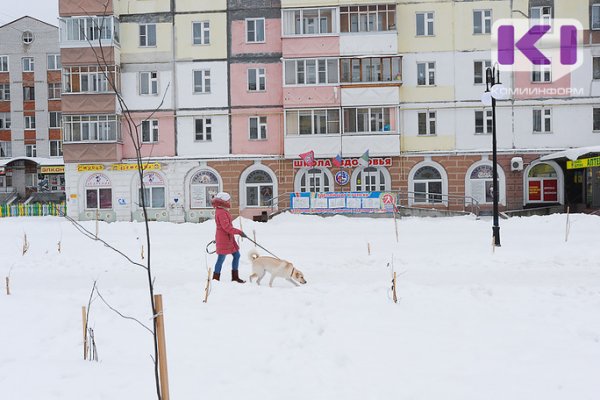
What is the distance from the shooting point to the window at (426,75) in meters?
27.6

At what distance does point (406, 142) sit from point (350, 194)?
183 inches

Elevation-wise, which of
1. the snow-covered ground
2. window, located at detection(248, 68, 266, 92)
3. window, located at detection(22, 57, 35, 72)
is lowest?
the snow-covered ground

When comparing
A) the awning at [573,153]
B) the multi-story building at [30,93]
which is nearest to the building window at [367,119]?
the awning at [573,153]

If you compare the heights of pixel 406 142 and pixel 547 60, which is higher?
pixel 547 60

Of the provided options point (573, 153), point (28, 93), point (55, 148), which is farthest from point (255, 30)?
point (28, 93)

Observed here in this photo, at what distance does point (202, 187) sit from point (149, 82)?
6349mm

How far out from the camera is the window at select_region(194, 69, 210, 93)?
1123 inches

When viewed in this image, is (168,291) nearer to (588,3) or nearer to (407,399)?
(407,399)

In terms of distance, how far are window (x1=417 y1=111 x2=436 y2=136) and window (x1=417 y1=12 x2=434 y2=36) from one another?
13.6 ft

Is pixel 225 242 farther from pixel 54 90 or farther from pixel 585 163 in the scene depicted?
pixel 54 90

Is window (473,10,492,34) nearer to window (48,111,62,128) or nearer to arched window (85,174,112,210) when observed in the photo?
arched window (85,174,112,210)

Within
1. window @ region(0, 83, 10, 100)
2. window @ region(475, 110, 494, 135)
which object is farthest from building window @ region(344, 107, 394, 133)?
window @ region(0, 83, 10, 100)

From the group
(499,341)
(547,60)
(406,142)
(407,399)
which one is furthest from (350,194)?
(407,399)

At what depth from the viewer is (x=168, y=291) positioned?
29.3 feet
